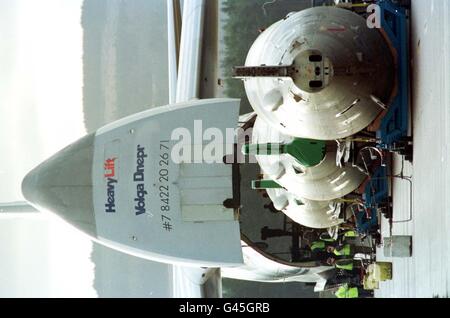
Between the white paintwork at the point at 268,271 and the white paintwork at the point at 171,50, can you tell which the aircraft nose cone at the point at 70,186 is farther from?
the white paintwork at the point at 171,50

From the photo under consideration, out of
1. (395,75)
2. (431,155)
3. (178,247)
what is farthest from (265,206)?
(431,155)

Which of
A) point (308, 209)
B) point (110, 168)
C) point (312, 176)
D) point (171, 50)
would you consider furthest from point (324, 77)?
point (171, 50)

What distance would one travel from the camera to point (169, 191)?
8.37 meters

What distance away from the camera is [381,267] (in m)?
9.12

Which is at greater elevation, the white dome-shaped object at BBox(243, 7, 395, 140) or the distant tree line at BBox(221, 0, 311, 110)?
the distant tree line at BBox(221, 0, 311, 110)

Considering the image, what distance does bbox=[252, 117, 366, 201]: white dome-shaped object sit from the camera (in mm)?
9258

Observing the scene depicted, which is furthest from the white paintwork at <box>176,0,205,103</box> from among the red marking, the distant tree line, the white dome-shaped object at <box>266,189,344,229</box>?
the red marking

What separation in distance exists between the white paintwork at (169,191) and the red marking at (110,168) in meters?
0.05

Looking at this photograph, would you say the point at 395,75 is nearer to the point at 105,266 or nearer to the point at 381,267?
the point at 381,267

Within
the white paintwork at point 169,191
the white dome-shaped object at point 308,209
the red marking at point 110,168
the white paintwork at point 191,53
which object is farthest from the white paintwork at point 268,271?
the red marking at point 110,168

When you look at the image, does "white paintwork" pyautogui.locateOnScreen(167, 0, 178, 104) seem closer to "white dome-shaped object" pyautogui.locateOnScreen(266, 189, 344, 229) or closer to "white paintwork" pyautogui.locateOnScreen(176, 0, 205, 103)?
"white paintwork" pyautogui.locateOnScreen(176, 0, 205, 103)

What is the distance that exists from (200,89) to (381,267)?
5268 mm

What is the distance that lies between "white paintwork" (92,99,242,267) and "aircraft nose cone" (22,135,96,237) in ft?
0.45

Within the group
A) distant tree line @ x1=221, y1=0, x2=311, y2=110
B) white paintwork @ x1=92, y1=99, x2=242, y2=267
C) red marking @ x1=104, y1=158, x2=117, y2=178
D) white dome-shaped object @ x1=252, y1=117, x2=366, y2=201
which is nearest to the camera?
white paintwork @ x1=92, y1=99, x2=242, y2=267
